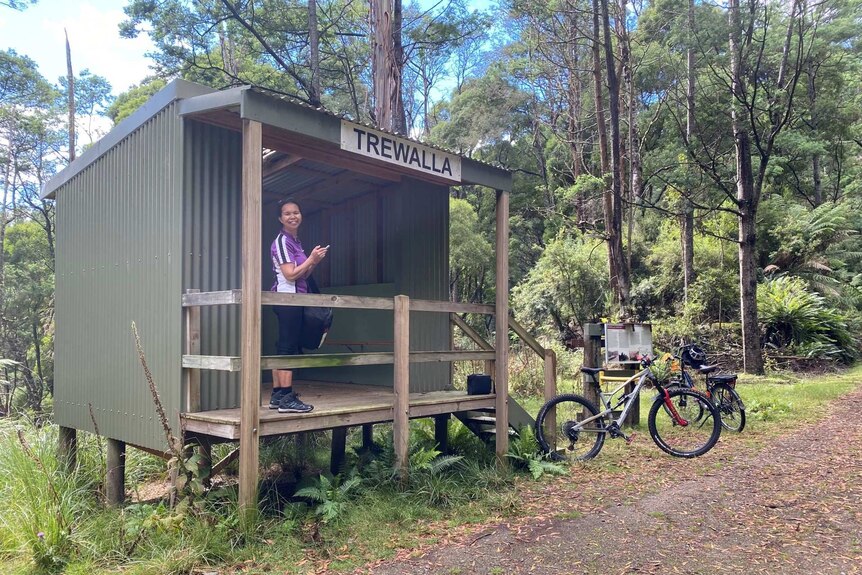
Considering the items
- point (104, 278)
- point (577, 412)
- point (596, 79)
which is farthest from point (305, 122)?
point (596, 79)

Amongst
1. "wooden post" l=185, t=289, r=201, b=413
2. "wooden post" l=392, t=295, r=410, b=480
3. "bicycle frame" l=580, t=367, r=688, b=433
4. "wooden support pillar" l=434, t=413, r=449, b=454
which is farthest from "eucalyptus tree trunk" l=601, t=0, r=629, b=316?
"wooden post" l=185, t=289, r=201, b=413

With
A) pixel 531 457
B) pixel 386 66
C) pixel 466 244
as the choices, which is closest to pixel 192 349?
pixel 531 457

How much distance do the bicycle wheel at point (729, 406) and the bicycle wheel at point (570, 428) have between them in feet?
6.99

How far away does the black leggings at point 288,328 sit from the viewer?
5199mm

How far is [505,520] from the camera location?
4.96m

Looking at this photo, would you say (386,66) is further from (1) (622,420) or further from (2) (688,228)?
(2) (688,228)

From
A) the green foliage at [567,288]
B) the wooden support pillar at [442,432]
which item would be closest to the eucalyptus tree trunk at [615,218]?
the wooden support pillar at [442,432]

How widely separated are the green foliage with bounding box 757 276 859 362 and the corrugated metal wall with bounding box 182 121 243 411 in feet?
45.8

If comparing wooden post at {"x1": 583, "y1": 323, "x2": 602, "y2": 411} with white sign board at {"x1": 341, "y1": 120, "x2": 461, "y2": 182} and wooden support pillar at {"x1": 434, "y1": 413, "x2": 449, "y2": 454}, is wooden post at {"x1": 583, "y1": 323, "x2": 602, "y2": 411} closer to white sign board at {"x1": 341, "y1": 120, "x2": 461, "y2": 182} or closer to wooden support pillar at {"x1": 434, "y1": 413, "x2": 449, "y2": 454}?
wooden support pillar at {"x1": 434, "y1": 413, "x2": 449, "y2": 454}

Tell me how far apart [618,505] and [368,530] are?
86.9 inches

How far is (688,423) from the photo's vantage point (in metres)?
7.10

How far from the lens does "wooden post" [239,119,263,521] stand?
4324 mm

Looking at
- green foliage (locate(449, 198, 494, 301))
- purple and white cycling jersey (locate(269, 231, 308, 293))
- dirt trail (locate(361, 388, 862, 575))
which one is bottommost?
dirt trail (locate(361, 388, 862, 575))

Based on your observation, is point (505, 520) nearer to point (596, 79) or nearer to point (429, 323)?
point (429, 323)
